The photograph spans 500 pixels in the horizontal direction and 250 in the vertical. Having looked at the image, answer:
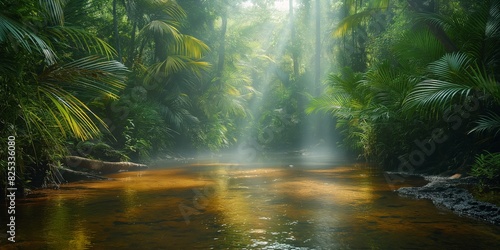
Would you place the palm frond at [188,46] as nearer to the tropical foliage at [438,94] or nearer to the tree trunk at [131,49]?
the tree trunk at [131,49]

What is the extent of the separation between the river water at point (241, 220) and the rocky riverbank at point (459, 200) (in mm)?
152

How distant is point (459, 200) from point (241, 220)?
2438mm

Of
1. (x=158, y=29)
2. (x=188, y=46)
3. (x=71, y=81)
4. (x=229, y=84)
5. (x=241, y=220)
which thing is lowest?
(x=241, y=220)

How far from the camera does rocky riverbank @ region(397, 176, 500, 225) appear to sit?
411cm

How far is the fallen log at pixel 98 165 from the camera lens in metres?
8.92

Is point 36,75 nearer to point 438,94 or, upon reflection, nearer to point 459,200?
point 459,200

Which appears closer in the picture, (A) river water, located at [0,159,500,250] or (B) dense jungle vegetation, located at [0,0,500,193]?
(A) river water, located at [0,159,500,250]

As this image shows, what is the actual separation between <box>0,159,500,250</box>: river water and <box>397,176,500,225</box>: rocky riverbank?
0.15 m

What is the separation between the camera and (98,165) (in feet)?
31.8

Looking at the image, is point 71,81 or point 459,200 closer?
point 459,200

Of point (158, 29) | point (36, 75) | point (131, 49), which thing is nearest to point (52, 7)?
point (36, 75)

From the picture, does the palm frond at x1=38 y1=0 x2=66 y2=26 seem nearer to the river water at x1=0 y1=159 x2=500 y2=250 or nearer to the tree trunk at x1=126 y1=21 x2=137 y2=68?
the river water at x1=0 y1=159 x2=500 y2=250

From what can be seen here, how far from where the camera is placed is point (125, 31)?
17.2m

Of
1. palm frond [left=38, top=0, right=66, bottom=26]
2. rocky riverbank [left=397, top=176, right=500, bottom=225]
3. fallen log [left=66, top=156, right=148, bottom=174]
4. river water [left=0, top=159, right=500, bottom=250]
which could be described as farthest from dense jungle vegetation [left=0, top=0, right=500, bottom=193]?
river water [left=0, top=159, right=500, bottom=250]
